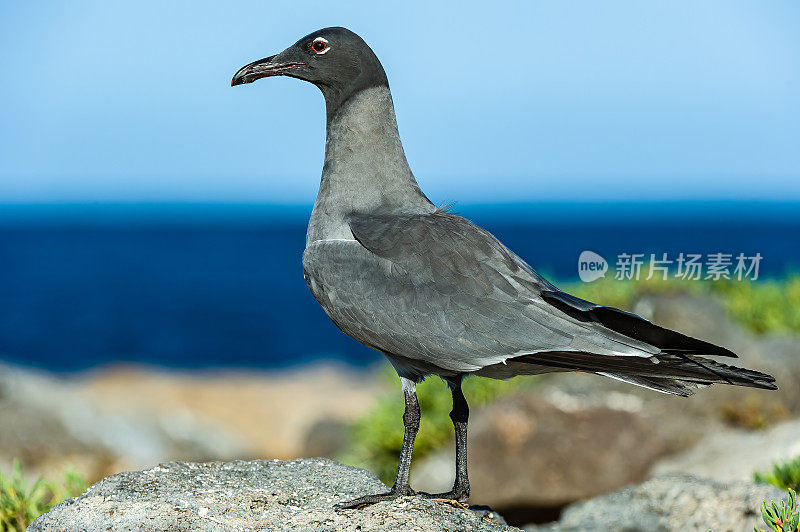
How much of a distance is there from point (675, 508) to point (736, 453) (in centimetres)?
452

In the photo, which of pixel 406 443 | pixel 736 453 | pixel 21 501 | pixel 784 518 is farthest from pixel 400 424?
pixel 784 518

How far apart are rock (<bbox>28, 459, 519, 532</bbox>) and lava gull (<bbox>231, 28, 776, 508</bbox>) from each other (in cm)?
22

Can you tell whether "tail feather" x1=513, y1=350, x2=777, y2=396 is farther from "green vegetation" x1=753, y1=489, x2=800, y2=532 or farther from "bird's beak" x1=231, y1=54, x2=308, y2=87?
"bird's beak" x1=231, y1=54, x2=308, y2=87

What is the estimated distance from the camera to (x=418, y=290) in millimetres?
4758

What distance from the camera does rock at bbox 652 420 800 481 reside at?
31.9ft

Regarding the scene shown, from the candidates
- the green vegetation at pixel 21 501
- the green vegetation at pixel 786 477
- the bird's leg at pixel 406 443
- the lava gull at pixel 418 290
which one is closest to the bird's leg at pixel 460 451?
the lava gull at pixel 418 290

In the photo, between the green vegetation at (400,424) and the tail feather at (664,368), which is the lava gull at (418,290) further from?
the green vegetation at (400,424)

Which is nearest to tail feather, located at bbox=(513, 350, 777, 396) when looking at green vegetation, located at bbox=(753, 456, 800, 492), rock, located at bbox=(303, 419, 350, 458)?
green vegetation, located at bbox=(753, 456, 800, 492)

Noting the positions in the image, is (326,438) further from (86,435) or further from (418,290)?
(418,290)

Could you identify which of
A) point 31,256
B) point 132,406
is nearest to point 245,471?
point 132,406

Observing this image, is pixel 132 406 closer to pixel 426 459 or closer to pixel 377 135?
pixel 426 459

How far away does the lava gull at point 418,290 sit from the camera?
4.39 metres

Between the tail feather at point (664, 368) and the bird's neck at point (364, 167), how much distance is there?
154 centimetres

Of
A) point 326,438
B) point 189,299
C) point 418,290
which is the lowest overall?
point 189,299
